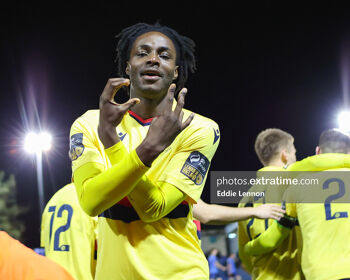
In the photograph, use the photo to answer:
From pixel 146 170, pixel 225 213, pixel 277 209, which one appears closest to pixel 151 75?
pixel 146 170

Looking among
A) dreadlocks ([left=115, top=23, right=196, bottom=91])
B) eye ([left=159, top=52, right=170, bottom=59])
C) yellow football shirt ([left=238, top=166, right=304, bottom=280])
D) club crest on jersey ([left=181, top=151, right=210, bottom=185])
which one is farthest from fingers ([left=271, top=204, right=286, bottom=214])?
eye ([left=159, top=52, right=170, bottom=59])

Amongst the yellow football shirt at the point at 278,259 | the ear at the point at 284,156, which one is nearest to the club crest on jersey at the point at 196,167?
the yellow football shirt at the point at 278,259

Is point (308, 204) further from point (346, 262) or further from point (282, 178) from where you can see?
point (282, 178)

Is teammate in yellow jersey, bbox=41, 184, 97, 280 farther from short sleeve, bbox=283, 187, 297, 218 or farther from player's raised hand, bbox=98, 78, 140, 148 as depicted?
player's raised hand, bbox=98, 78, 140, 148

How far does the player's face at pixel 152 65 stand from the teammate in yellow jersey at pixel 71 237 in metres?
2.18

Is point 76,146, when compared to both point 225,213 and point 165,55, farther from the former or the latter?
point 225,213

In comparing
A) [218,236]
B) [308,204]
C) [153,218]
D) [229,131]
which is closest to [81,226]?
[308,204]

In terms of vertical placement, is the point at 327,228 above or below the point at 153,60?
below

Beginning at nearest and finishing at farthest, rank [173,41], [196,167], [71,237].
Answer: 1. [196,167]
2. [173,41]
3. [71,237]

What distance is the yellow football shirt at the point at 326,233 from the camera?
4.17 m

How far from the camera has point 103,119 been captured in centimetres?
253

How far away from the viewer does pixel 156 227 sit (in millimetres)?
2801

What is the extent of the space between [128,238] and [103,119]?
2.24ft

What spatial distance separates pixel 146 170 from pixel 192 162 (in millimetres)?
548
